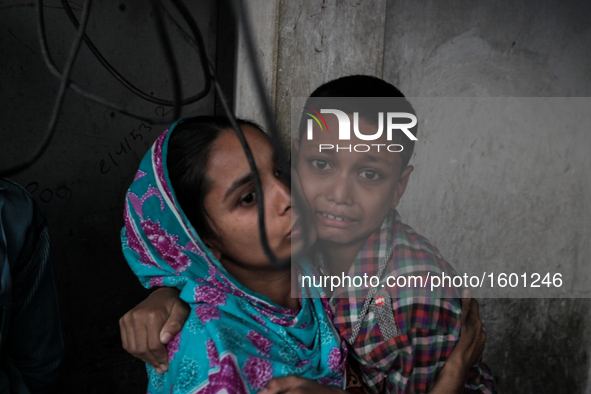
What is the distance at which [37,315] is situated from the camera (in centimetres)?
144

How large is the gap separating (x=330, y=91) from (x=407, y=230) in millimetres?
615

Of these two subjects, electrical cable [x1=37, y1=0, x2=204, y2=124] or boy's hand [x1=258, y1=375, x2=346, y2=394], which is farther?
boy's hand [x1=258, y1=375, x2=346, y2=394]

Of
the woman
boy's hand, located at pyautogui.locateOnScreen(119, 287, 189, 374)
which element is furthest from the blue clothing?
boy's hand, located at pyautogui.locateOnScreen(119, 287, 189, 374)

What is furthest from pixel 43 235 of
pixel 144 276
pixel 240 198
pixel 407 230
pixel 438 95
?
pixel 438 95

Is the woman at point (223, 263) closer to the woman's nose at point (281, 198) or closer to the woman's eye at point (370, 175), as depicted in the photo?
the woman's nose at point (281, 198)

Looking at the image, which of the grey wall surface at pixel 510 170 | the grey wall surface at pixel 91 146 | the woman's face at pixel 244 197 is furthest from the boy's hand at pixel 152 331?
the grey wall surface at pixel 510 170

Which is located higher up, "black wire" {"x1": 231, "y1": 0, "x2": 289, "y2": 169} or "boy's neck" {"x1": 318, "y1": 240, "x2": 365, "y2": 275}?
"black wire" {"x1": 231, "y1": 0, "x2": 289, "y2": 169}

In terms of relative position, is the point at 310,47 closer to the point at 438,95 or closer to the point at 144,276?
the point at 438,95

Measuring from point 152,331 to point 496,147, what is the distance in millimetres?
2308

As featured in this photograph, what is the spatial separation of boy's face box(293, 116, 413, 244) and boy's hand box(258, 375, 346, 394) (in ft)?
1.53

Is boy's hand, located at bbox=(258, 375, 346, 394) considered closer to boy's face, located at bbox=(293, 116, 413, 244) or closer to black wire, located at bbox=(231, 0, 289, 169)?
boy's face, located at bbox=(293, 116, 413, 244)

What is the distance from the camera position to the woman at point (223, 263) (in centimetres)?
109

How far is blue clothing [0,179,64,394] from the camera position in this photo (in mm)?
1290

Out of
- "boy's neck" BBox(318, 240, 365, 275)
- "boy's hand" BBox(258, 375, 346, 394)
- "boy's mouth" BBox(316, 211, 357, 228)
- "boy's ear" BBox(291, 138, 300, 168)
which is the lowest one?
"boy's hand" BBox(258, 375, 346, 394)
